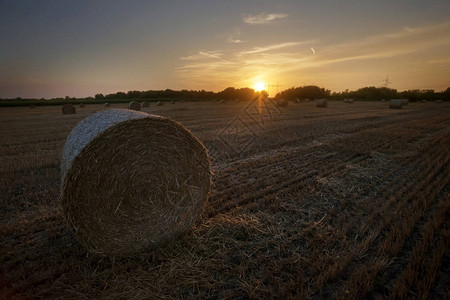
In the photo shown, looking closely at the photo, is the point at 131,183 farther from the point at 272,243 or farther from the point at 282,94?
the point at 282,94

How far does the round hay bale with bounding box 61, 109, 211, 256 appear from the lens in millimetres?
3051

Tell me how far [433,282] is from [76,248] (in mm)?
4252

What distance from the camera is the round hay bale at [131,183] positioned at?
3051mm

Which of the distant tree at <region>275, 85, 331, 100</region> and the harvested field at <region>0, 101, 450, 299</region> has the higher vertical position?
the distant tree at <region>275, 85, 331, 100</region>

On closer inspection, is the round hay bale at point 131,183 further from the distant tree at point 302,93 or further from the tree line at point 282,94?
the distant tree at point 302,93

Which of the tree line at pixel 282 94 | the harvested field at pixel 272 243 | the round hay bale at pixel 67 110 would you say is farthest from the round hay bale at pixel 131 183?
the tree line at pixel 282 94

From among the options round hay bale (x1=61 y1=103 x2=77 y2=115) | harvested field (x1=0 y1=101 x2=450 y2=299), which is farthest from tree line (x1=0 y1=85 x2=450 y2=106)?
harvested field (x1=0 y1=101 x2=450 y2=299)

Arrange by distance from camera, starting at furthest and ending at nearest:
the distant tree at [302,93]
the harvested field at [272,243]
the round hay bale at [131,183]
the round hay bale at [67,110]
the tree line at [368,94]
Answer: the distant tree at [302,93] < the tree line at [368,94] < the round hay bale at [67,110] < the round hay bale at [131,183] < the harvested field at [272,243]

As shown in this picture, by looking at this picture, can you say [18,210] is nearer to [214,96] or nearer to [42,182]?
[42,182]

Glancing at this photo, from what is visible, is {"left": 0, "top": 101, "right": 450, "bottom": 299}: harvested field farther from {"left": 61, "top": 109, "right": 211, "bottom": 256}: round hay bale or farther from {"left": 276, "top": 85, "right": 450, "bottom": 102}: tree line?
{"left": 276, "top": 85, "right": 450, "bottom": 102}: tree line

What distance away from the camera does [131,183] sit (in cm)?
335

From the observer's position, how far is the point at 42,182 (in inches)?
223

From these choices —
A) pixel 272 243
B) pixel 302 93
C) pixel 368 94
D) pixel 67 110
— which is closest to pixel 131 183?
pixel 272 243

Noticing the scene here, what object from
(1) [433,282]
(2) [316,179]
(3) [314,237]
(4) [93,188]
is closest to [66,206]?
(4) [93,188]
